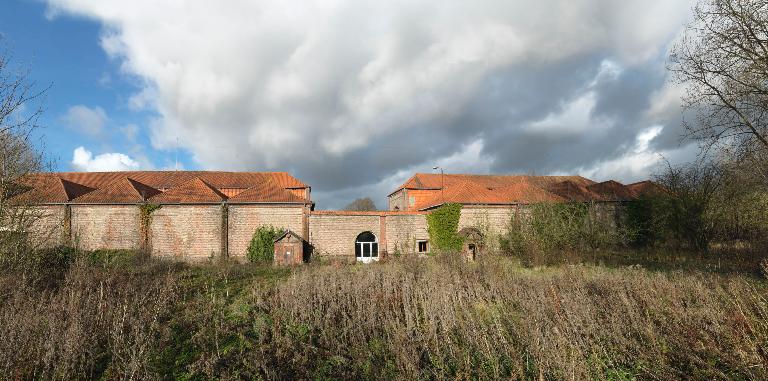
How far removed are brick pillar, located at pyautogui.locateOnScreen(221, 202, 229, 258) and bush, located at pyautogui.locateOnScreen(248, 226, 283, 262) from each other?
1.42 meters

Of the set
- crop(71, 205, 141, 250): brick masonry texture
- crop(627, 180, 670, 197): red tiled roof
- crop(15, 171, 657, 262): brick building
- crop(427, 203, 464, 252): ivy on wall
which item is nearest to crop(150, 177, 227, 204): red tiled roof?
crop(15, 171, 657, 262): brick building

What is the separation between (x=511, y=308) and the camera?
30.1 feet

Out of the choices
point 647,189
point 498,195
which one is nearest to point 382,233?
point 498,195

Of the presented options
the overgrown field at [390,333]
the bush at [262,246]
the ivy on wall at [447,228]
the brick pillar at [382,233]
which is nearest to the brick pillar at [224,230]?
the bush at [262,246]

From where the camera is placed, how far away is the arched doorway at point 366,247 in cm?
2431

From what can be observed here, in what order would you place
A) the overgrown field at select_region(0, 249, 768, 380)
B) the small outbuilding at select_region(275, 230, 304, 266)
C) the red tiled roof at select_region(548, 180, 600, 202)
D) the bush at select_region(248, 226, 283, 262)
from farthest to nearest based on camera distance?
the red tiled roof at select_region(548, 180, 600, 202) → the bush at select_region(248, 226, 283, 262) → the small outbuilding at select_region(275, 230, 304, 266) → the overgrown field at select_region(0, 249, 768, 380)

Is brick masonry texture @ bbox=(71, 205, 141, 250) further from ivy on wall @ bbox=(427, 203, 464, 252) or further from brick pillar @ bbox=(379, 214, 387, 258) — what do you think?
ivy on wall @ bbox=(427, 203, 464, 252)

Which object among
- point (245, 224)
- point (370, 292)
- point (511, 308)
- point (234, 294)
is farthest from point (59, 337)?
point (245, 224)

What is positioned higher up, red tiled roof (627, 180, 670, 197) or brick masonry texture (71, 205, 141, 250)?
red tiled roof (627, 180, 670, 197)

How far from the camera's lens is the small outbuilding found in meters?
21.6

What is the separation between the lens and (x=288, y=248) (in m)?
21.7

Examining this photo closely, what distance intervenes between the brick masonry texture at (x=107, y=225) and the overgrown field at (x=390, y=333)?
13168mm

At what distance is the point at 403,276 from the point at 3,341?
8.87m

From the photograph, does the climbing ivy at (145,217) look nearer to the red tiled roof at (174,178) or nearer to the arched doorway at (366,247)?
the red tiled roof at (174,178)
